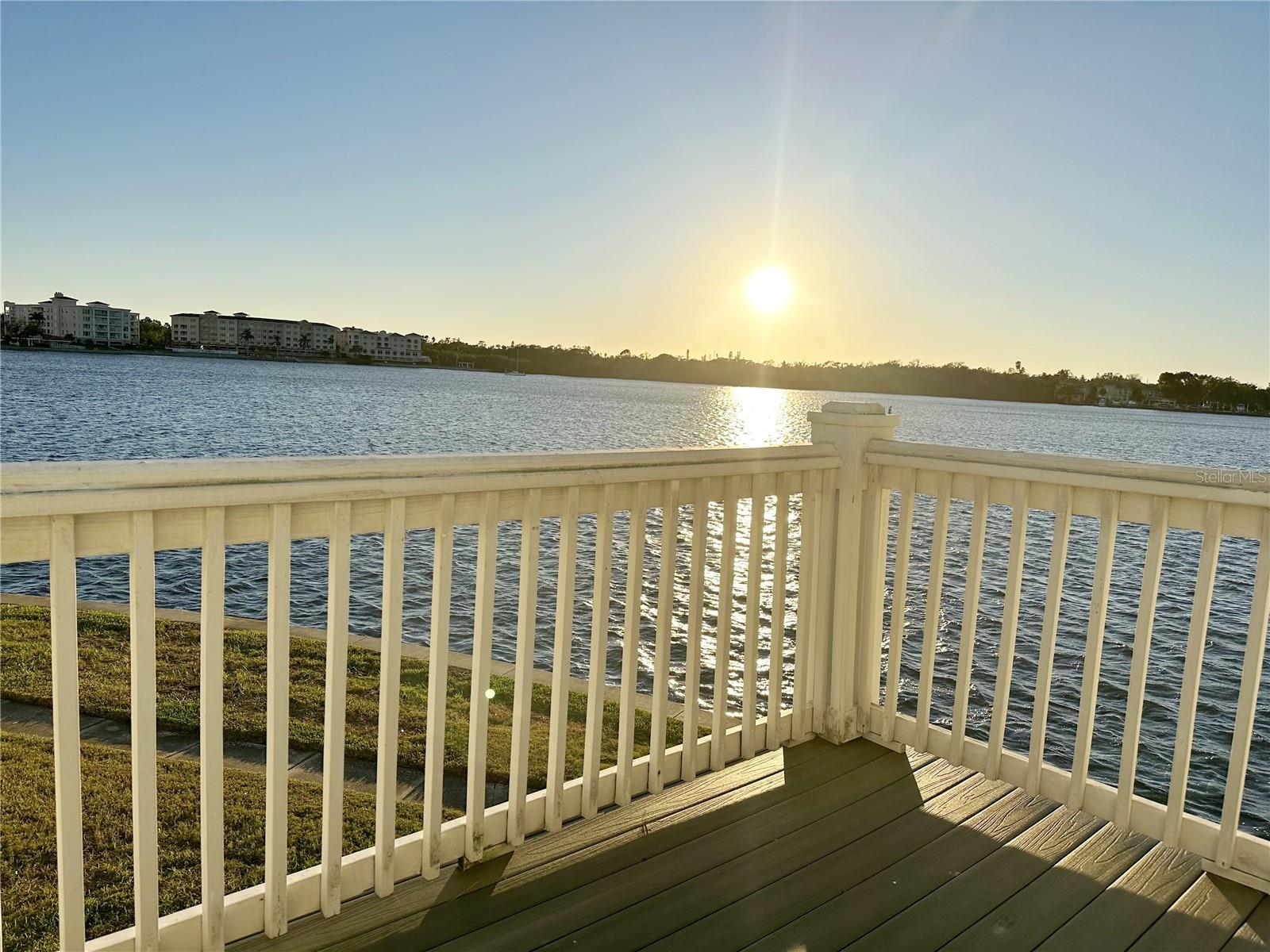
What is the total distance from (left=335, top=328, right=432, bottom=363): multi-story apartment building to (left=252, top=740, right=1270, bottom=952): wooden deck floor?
3898 inches

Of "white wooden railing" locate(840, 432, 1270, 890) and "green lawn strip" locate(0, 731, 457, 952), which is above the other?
"white wooden railing" locate(840, 432, 1270, 890)

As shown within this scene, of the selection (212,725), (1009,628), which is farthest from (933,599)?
(212,725)

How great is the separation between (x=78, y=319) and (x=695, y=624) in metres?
96.9

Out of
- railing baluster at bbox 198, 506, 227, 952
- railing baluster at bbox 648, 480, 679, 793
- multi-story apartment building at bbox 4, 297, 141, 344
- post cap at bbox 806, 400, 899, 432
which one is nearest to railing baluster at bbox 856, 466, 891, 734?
post cap at bbox 806, 400, 899, 432

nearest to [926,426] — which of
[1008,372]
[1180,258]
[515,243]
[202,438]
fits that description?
[1008,372]

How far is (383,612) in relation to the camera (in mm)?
1742

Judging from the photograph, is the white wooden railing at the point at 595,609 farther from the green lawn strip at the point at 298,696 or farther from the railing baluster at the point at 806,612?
the green lawn strip at the point at 298,696

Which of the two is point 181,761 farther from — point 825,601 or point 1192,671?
point 1192,671

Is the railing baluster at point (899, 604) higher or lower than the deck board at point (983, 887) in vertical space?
higher

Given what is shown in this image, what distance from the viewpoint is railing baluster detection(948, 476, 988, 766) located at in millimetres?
2336

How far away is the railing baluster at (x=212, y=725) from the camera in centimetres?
144

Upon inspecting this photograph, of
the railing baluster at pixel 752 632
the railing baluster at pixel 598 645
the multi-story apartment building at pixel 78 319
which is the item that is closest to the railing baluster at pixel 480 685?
the railing baluster at pixel 598 645

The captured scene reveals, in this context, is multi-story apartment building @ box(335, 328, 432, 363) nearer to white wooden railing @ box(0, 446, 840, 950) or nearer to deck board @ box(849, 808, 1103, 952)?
white wooden railing @ box(0, 446, 840, 950)

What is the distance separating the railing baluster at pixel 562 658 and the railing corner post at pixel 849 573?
1067 mm
